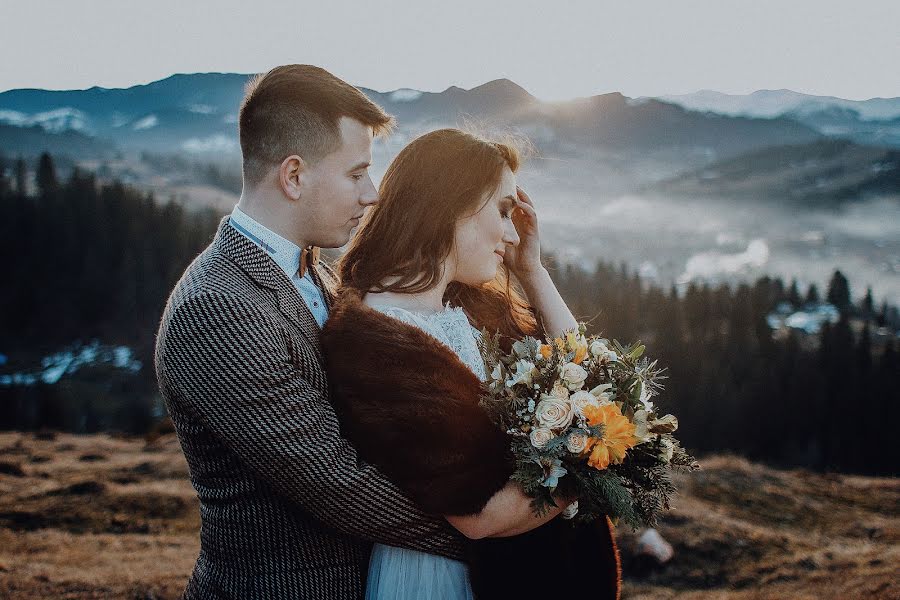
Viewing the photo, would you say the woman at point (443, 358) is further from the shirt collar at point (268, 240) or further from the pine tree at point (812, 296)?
the pine tree at point (812, 296)

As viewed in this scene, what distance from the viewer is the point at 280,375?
3.02 metres

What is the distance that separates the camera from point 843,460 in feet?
221

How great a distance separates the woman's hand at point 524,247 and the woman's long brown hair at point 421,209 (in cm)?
50

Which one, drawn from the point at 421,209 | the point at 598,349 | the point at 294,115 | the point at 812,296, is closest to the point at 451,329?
the point at 421,209

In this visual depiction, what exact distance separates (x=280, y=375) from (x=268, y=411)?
15 cm

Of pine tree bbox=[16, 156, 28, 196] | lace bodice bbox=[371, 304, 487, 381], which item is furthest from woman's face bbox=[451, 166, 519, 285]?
pine tree bbox=[16, 156, 28, 196]

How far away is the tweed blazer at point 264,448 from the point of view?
9.85 ft

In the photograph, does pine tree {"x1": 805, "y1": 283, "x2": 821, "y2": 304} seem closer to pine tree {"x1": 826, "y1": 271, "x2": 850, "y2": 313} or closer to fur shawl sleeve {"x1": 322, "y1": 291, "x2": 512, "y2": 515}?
pine tree {"x1": 826, "y1": 271, "x2": 850, "y2": 313}

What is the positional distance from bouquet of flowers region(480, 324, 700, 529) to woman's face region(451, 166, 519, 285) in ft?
2.01

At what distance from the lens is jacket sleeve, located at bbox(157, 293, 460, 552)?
2.99 m

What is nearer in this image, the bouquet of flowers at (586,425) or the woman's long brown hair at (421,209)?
the bouquet of flowers at (586,425)

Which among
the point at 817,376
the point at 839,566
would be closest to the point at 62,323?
the point at 817,376

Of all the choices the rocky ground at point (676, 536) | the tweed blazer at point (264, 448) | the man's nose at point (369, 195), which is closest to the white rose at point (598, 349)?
the tweed blazer at point (264, 448)

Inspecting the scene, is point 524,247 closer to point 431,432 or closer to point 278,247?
point 278,247
